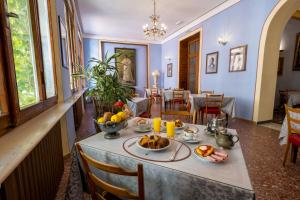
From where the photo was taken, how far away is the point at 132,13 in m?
5.09

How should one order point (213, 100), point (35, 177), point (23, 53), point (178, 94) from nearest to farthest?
point (35, 177) < point (23, 53) < point (213, 100) < point (178, 94)

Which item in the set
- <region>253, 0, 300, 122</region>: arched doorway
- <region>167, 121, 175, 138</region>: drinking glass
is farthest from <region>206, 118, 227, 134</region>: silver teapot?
<region>253, 0, 300, 122</region>: arched doorway

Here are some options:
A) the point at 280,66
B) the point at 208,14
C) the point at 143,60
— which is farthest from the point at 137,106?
the point at 143,60

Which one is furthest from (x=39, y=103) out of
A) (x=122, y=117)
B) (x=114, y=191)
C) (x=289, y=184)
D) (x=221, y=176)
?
(x=289, y=184)

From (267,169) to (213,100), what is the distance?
5.77ft

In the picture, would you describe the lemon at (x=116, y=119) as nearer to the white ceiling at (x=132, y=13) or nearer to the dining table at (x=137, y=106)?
the dining table at (x=137, y=106)

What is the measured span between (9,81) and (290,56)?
6990mm

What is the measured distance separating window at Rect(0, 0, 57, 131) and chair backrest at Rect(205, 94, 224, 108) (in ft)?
9.72

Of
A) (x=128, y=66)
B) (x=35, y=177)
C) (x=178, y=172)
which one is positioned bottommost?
(x=35, y=177)

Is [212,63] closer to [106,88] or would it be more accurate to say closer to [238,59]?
[238,59]

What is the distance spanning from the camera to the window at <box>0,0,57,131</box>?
96cm

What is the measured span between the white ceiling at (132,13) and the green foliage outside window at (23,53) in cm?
350

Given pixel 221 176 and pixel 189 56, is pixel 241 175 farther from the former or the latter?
pixel 189 56

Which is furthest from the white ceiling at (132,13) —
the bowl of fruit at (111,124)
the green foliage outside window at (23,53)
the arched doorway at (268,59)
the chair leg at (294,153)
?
the bowl of fruit at (111,124)
